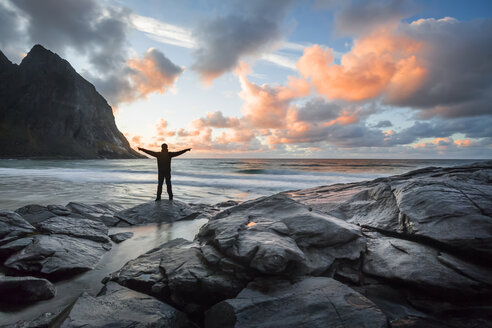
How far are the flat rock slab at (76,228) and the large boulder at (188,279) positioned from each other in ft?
8.80

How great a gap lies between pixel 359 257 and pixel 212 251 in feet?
8.59

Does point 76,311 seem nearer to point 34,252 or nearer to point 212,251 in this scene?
point 212,251

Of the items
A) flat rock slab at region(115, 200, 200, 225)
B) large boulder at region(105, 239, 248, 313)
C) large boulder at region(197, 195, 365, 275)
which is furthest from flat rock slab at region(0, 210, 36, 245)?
large boulder at region(197, 195, 365, 275)

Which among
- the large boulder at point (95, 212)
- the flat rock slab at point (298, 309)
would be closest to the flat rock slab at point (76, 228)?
the large boulder at point (95, 212)

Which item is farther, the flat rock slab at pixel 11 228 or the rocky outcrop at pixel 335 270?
the flat rock slab at pixel 11 228

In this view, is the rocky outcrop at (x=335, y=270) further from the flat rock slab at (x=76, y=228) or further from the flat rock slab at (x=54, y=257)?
the flat rock slab at (x=76, y=228)

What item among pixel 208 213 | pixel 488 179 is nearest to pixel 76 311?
pixel 208 213

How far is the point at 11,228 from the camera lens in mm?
5422

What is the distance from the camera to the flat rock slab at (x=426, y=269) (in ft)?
10.9

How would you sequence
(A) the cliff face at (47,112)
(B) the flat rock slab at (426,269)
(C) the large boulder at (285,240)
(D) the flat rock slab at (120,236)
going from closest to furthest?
1. (B) the flat rock slab at (426,269)
2. (C) the large boulder at (285,240)
3. (D) the flat rock slab at (120,236)
4. (A) the cliff face at (47,112)

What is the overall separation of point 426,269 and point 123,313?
13.9 ft

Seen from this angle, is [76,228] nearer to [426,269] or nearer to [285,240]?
[285,240]

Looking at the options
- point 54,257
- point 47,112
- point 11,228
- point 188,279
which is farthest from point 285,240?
point 47,112

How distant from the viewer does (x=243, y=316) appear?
2865 mm
